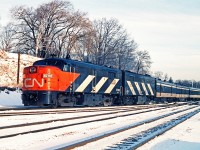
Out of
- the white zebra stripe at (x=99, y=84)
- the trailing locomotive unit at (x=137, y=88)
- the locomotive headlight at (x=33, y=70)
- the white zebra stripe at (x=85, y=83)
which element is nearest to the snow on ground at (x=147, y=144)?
the locomotive headlight at (x=33, y=70)

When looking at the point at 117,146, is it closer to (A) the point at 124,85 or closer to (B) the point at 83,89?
(B) the point at 83,89

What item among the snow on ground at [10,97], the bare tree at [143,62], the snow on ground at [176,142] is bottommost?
the snow on ground at [176,142]

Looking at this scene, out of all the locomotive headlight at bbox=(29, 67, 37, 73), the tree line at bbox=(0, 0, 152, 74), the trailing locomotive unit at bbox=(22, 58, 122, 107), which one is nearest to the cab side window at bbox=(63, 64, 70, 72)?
the trailing locomotive unit at bbox=(22, 58, 122, 107)

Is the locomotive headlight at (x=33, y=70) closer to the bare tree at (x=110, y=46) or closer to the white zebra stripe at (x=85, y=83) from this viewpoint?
the white zebra stripe at (x=85, y=83)

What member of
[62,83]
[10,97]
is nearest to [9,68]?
[10,97]

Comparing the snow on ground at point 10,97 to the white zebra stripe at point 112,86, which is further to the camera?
the snow on ground at point 10,97

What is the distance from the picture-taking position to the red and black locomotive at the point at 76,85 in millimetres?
20000

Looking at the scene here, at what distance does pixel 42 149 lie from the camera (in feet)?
26.2

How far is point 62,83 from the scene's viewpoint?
20.8m

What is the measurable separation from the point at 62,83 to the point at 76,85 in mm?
1670

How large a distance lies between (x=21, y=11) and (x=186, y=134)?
159 ft

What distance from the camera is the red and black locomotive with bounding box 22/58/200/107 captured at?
20000mm

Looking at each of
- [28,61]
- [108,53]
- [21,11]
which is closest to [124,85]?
[28,61]

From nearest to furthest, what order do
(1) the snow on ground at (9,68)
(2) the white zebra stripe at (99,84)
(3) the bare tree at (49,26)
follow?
(2) the white zebra stripe at (99,84), (1) the snow on ground at (9,68), (3) the bare tree at (49,26)
